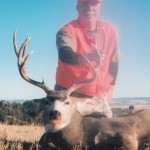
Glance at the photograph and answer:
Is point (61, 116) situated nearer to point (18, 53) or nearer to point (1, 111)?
point (18, 53)

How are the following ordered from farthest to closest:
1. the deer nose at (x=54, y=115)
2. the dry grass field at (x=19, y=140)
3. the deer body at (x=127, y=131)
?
the deer nose at (x=54, y=115)
the deer body at (x=127, y=131)
the dry grass field at (x=19, y=140)

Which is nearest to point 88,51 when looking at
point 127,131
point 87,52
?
point 87,52

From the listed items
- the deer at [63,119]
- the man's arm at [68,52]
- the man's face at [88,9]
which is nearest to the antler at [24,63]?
the deer at [63,119]

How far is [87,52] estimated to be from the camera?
907 centimetres

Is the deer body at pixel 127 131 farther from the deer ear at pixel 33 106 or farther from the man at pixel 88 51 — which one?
the man at pixel 88 51

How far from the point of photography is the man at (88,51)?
8750 millimetres

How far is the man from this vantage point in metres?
8.75

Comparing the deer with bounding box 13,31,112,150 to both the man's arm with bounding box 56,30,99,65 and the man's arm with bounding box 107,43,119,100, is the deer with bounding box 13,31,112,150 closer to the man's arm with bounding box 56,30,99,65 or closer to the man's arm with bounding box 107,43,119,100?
the man's arm with bounding box 56,30,99,65

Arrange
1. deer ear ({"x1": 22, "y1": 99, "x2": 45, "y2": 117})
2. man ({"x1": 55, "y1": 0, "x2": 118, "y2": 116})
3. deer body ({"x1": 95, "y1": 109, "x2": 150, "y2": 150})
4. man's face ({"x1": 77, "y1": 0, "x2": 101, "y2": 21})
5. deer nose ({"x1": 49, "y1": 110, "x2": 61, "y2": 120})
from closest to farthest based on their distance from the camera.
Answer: deer body ({"x1": 95, "y1": 109, "x2": 150, "y2": 150}) < deer nose ({"x1": 49, "y1": 110, "x2": 61, "y2": 120}) < deer ear ({"x1": 22, "y1": 99, "x2": 45, "y2": 117}) < man ({"x1": 55, "y1": 0, "x2": 118, "y2": 116}) < man's face ({"x1": 77, "y1": 0, "x2": 101, "y2": 21})

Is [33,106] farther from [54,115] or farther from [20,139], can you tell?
[20,139]

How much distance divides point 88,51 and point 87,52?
0.12ft

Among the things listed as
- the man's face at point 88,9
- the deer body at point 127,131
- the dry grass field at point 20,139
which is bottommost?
the dry grass field at point 20,139

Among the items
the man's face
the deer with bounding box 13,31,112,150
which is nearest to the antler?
the deer with bounding box 13,31,112,150

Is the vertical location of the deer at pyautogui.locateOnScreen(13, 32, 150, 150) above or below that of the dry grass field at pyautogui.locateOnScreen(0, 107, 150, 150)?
above
